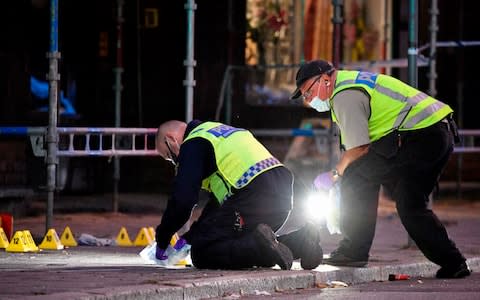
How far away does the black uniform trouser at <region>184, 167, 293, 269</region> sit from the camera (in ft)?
32.9

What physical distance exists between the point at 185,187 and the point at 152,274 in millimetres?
622

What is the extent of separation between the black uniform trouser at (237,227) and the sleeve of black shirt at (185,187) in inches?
10.7

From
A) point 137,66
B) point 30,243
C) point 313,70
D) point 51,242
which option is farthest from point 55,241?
point 137,66

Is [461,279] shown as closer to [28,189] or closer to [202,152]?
[202,152]

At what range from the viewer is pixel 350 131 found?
1029cm

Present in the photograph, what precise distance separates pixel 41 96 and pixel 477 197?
21.3 feet

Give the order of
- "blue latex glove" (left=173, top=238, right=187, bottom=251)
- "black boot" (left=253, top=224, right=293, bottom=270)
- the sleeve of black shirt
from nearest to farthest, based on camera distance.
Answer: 1. the sleeve of black shirt
2. "black boot" (left=253, top=224, right=293, bottom=270)
3. "blue latex glove" (left=173, top=238, right=187, bottom=251)

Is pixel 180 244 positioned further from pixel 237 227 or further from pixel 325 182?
pixel 325 182

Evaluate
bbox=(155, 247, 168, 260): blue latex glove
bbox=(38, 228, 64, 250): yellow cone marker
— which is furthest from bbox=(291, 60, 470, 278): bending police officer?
bbox=(38, 228, 64, 250): yellow cone marker

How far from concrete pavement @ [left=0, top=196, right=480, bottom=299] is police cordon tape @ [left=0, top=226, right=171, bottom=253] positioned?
4.6 inches

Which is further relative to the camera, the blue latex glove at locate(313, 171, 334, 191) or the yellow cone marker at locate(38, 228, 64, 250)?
the yellow cone marker at locate(38, 228, 64, 250)

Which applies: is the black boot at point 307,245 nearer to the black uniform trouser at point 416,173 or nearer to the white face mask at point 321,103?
the black uniform trouser at point 416,173

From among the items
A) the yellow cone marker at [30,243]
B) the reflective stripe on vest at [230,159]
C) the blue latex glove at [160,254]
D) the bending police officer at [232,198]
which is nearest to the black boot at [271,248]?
the bending police officer at [232,198]

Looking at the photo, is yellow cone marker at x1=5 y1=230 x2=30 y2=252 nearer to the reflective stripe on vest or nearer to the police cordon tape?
the police cordon tape
